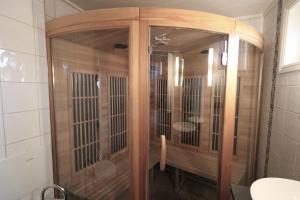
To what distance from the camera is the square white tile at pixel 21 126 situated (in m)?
1.02

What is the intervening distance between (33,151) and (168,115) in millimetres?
1481

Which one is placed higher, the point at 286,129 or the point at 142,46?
the point at 142,46

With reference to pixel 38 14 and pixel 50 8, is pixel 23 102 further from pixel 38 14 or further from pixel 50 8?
pixel 50 8

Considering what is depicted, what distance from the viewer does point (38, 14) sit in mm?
1187

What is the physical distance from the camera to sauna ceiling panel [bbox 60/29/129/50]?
1.10 metres

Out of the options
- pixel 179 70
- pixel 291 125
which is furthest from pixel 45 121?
pixel 291 125

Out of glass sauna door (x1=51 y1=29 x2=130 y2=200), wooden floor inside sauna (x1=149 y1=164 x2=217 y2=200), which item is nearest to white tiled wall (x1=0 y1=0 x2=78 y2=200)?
glass sauna door (x1=51 y1=29 x2=130 y2=200)

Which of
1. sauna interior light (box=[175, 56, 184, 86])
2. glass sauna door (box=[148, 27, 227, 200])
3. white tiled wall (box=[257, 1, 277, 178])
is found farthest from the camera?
sauna interior light (box=[175, 56, 184, 86])

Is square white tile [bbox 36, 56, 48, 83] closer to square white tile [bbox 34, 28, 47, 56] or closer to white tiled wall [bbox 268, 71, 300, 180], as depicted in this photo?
square white tile [bbox 34, 28, 47, 56]

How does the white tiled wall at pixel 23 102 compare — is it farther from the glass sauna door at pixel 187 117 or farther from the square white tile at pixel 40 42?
the glass sauna door at pixel 187 117

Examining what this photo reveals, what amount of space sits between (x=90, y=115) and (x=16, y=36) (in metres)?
0.92

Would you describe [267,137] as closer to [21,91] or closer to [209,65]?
[209,65]

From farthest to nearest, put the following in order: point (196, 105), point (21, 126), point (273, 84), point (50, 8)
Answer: point (196, 105) < point (273, 84) < point (50, 8) < point (21, 126)

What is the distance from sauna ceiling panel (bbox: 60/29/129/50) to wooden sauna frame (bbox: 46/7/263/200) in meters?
0.06
